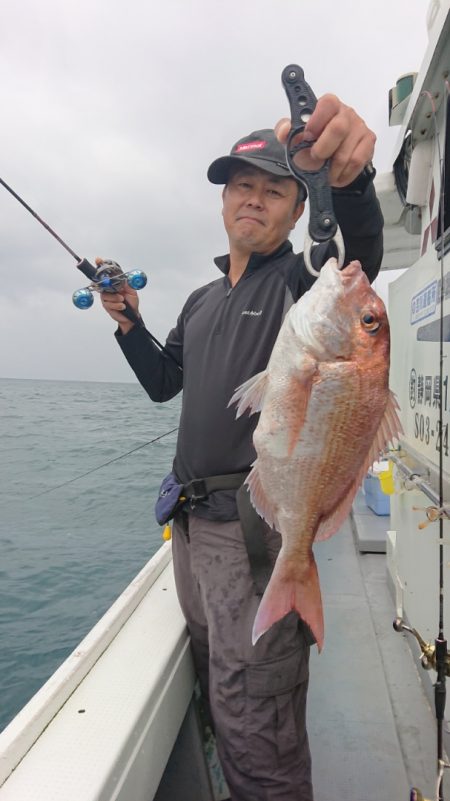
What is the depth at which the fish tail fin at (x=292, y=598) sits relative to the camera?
132 cm

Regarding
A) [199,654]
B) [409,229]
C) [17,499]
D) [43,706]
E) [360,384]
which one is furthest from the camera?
[17,499]

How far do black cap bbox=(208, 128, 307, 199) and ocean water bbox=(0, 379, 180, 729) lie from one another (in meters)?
3.33

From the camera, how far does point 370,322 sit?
4.21 feet

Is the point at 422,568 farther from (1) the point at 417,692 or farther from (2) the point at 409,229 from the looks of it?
(2) the point at 409,229

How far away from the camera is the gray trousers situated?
1616 millimetres

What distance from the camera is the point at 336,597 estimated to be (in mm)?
3814

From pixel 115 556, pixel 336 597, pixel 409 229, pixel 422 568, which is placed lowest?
pixel 115 556

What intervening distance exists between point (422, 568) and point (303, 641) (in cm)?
100

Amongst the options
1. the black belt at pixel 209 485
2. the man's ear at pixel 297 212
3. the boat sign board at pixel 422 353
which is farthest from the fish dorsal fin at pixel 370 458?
the man's ear at pixel 297 212

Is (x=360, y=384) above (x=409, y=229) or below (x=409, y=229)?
below

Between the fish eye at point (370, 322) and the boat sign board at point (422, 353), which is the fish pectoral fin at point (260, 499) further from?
the boat sign board at point (422, 353)

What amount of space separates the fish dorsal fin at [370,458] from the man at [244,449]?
36 centimetres

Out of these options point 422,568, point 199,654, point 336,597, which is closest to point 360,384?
point 199,654

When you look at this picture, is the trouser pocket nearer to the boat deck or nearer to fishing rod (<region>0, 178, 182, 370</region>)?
the boat deck
